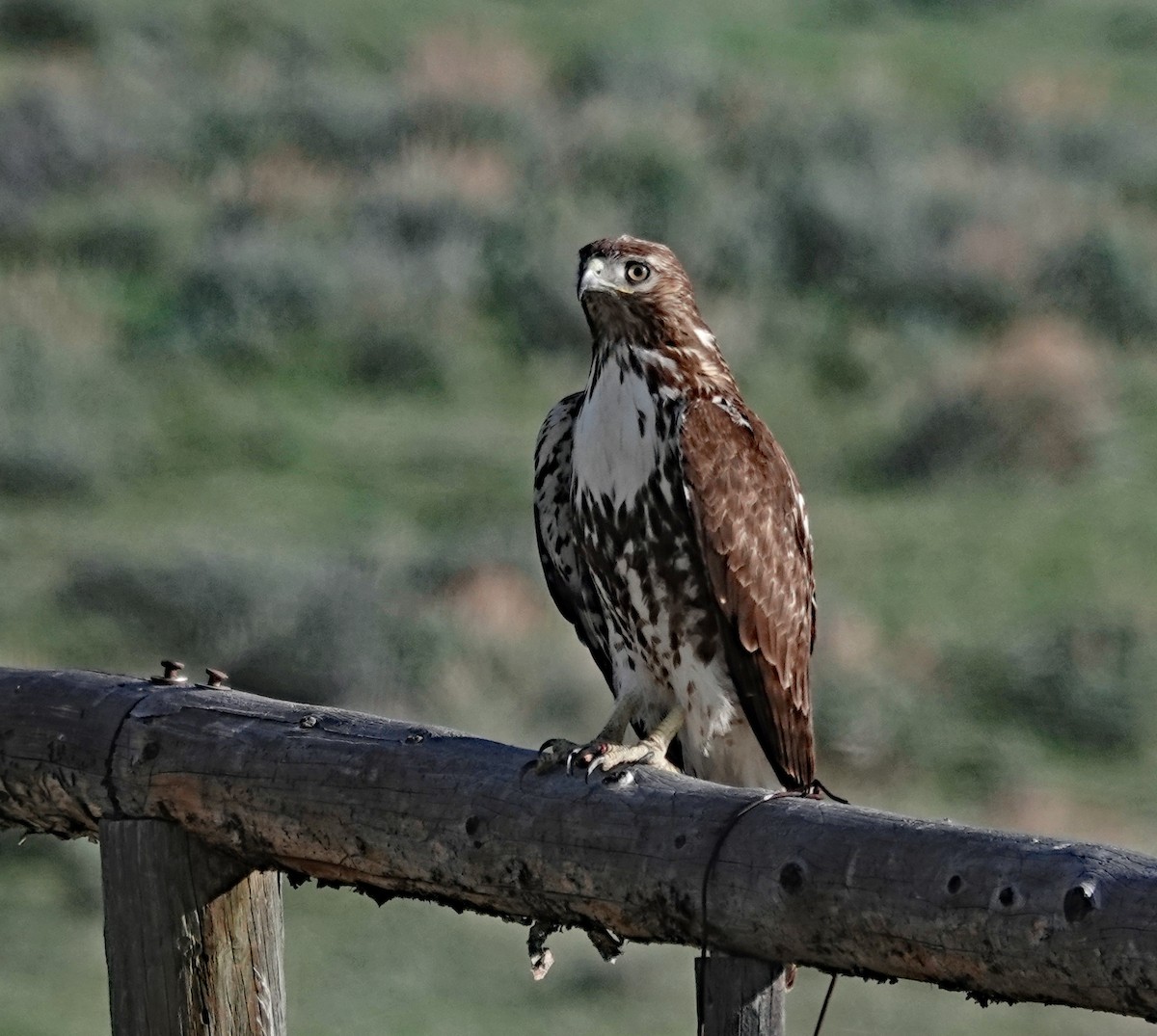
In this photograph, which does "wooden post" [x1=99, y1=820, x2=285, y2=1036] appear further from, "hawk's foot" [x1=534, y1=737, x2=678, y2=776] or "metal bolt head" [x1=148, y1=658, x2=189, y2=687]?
"hawk's foot" [x1=534, y1=737, x2=678, y2=776]

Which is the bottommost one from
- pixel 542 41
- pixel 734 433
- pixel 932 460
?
pixel 734 433

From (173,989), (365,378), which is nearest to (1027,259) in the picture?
(365,378)

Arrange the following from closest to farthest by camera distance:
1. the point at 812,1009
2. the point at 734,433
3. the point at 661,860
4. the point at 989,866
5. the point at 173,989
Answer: the point at 989,866 → the point at 661,860 → the point at 173,989 → the point at 734,433 → the point at 812,1009

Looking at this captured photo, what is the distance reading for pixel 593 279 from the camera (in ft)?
15.8

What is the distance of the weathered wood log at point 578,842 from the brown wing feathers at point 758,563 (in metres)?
1.32

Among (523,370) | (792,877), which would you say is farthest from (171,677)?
(523,370)

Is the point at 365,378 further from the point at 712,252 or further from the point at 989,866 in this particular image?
the point at 989,866

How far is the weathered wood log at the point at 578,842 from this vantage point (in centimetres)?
276

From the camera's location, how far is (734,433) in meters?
4.82

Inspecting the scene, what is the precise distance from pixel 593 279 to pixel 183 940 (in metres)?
1.79

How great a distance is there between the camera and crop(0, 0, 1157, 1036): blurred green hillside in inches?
413

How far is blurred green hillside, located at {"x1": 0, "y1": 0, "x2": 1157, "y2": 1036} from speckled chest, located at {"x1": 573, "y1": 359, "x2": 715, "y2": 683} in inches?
134

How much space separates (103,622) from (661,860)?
8800 millimetres

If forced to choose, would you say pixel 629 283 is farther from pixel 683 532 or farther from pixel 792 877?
pixel 792 877
